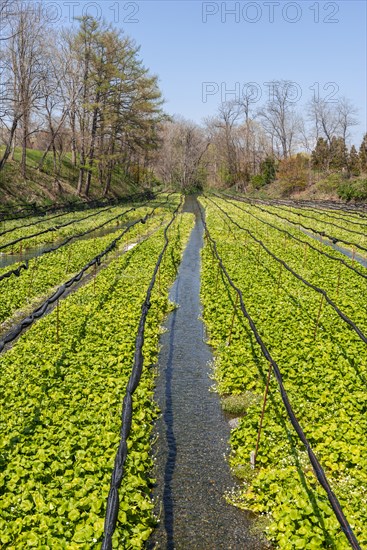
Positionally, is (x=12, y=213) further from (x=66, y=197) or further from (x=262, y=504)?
(x=262, y=504)

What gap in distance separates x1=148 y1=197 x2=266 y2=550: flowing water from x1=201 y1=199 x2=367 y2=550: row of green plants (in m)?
0.32

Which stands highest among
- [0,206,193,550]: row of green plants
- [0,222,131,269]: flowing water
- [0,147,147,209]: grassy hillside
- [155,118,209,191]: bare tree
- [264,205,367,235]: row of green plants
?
[155,118,209,191]: bare tree

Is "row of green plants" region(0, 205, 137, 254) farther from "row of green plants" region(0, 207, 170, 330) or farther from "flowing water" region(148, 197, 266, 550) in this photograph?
"flowing water" region(148, 197, 266, 550)

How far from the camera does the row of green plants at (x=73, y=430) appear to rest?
6.20 metres

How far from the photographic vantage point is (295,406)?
9297 mm

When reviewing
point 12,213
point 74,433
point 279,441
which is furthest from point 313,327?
point 12,213

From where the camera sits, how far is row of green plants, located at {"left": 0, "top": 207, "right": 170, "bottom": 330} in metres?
15.7

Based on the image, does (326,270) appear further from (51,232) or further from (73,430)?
(51,232)

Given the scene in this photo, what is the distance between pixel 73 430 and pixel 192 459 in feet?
7.74

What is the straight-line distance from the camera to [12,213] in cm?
3528

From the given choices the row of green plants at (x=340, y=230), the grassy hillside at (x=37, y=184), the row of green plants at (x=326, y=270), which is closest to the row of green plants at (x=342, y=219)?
the row of green plants at (x=340, y=230)

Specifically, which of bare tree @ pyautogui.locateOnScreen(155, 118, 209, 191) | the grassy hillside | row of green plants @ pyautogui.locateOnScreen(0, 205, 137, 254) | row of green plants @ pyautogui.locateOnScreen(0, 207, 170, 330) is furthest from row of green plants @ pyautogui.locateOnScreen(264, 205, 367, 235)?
bare tree @ pyautogui.locateOnScreen(155, 118, 209, 191)

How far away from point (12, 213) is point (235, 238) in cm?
1850

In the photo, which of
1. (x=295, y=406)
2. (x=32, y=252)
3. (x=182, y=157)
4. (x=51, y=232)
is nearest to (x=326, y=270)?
(x=295, y=406)
